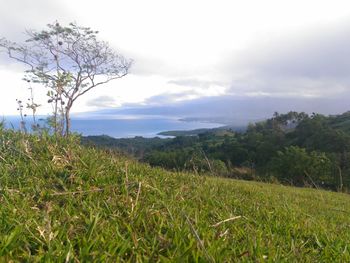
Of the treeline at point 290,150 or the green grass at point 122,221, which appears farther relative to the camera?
the treeline at point 290,150

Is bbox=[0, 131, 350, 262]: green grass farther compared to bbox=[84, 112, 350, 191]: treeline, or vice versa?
bbox=[84, 112, 350, 191]: treeline

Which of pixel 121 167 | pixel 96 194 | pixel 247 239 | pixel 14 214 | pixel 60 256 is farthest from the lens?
pixel 121 167

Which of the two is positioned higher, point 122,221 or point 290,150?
point 122,221

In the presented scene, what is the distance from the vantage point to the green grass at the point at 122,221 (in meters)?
1.74

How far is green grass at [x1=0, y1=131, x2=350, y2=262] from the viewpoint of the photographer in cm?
174

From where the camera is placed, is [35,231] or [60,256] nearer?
[60,256]

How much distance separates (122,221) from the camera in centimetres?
216

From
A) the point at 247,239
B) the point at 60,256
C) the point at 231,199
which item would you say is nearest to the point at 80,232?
the point at 60,256

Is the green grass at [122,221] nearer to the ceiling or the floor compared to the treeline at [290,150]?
nearer to the ceiling

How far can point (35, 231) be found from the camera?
6.02 feet

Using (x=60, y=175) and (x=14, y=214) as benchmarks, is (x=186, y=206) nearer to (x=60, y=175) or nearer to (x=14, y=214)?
(x=60, y=175)

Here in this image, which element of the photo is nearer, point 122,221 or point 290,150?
point 122,221

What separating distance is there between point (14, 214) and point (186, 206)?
1.18 meters

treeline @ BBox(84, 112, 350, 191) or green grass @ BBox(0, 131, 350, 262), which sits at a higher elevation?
green grass @ BBox(0, 131, 350, 262)
